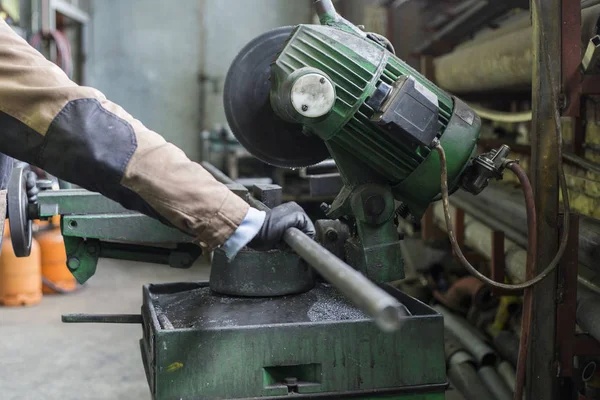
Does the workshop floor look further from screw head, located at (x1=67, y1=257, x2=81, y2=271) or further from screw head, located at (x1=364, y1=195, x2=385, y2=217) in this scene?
screw head, located at (x1=67, y1=257, x2=81, y2=271)

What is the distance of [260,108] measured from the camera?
1.60 metres

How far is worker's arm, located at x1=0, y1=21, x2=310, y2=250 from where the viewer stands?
1055 millimetres

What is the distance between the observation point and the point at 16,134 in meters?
1.07

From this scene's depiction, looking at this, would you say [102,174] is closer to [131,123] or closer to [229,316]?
[131,123]

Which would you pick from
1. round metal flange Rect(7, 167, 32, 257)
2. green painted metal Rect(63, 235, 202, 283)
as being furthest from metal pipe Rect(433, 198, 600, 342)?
round metal flange Rect(7, 167, 32, 257)

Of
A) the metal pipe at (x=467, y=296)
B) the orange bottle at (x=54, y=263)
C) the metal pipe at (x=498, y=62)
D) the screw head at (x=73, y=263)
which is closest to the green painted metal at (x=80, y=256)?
the screw head at (x=73, y=263)

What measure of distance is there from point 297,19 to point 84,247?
4749 mm

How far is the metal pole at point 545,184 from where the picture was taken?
5.10 feet

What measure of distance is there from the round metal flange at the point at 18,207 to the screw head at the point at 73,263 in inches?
4.3

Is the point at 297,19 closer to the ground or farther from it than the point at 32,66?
farther from it

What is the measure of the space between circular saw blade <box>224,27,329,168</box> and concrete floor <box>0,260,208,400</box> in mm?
1618

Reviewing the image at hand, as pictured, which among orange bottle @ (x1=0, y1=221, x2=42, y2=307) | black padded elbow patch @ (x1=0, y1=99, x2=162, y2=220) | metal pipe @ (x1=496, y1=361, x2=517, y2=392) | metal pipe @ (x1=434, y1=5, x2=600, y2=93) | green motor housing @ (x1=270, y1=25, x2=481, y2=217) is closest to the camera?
black padded elbow patch @ (x1=0, y1=99, x2=162, y2=220)

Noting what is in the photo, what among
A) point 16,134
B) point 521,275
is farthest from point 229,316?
point 521,275

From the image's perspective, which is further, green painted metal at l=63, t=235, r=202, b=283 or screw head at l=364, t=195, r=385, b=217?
green painted metal at l=63, t=235, r=202, b=283
